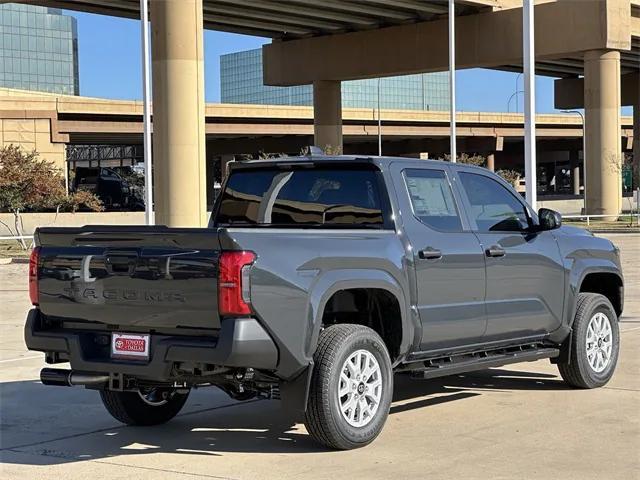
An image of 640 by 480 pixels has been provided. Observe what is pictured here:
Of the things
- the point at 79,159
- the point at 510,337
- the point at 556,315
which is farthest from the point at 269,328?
the point at 79,159

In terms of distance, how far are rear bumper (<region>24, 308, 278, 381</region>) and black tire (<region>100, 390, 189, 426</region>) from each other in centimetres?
79

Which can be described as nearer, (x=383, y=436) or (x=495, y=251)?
(x=383, y=436)

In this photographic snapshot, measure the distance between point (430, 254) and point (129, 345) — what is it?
2.32 metres

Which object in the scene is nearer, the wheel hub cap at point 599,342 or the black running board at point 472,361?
the black running board at point 472,361

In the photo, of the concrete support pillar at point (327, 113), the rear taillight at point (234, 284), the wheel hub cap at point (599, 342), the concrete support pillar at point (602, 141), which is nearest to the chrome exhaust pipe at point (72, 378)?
the rear taillight at point (234, 284)

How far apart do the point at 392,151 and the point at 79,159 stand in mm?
55768

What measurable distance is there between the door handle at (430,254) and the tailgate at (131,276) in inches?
72.4

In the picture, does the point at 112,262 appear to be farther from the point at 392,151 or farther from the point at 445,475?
the point at 392,151

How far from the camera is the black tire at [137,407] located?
8141 millimetres

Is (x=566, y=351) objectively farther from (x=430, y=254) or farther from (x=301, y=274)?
(x=301, y=274)

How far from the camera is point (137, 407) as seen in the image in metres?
8.21

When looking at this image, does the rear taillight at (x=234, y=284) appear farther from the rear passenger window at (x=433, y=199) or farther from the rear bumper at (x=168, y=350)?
the rear passenger window at (x=433, y=199)

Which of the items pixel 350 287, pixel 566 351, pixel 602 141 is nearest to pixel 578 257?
pixel 566 351

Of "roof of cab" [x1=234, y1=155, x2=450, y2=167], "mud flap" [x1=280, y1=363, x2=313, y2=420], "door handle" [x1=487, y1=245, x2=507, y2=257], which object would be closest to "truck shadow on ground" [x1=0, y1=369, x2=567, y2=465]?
"mud flap" [x1=280, y1=363, x2=313, y2=420]
